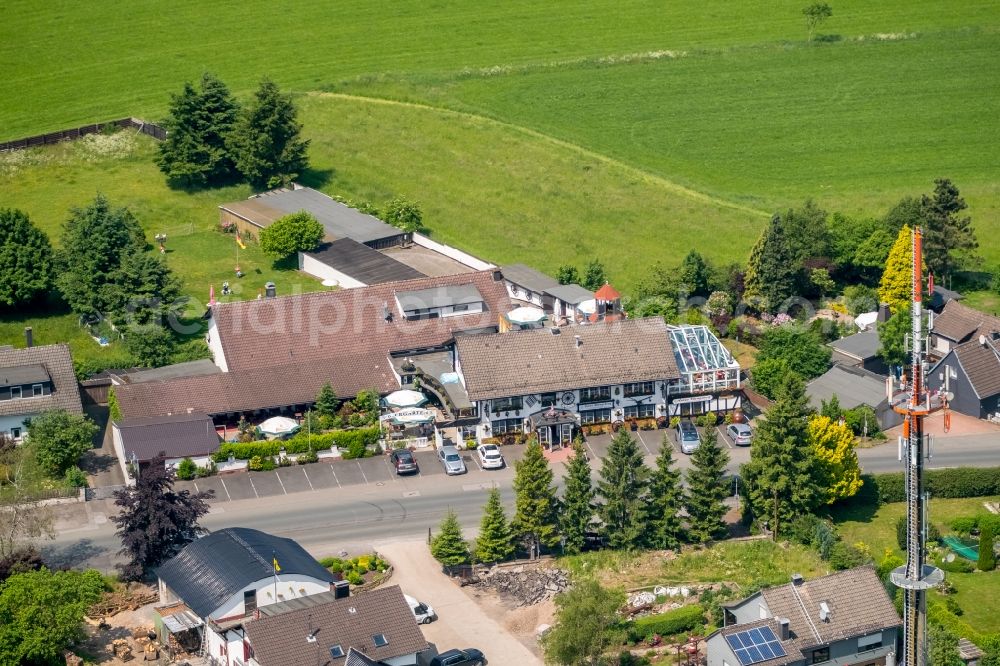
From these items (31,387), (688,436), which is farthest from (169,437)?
(688,436)

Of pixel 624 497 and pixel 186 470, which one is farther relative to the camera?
pixel 186 470

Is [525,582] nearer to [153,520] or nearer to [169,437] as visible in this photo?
[153,520]

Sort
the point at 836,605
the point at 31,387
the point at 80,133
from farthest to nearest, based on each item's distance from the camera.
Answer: the point at 80,133, the point at 31,387, the point at 836,605

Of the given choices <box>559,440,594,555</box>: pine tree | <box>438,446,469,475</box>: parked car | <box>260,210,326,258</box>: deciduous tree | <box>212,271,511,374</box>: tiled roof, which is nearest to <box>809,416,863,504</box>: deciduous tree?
<box>559,440,594,555</box>: pine tree

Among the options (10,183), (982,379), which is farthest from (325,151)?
(982,379)

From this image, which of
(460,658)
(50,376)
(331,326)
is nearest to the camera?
(460,658)

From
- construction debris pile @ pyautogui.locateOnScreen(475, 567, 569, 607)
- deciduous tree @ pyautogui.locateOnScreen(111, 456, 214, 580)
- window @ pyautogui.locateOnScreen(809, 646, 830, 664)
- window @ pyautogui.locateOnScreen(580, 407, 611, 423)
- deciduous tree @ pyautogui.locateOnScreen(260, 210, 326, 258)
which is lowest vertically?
window @ pyautogui.locateOnScreen(809, 646, 830, 664)

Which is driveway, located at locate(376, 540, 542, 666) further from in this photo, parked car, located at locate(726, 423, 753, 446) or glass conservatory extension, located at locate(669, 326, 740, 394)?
glass conservatory extension, located at locate(669, 326, 740, 394)

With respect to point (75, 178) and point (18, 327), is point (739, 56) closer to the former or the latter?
point (75, 178)
